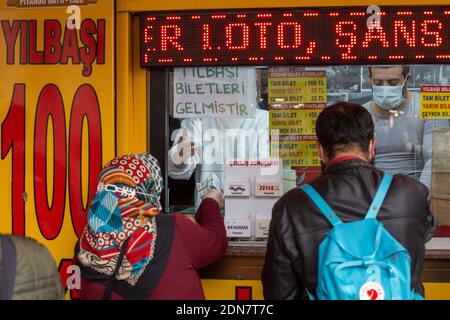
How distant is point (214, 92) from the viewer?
12.2 ft

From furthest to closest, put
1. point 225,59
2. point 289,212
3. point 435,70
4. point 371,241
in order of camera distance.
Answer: point 435,70 → point 225,59 → point 289,212 → point 371,241

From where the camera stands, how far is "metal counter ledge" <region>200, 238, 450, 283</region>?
333cm

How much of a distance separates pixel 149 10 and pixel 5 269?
2186mm

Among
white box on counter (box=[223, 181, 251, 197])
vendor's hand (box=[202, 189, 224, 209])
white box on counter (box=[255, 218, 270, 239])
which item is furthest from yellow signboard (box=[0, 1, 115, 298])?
white box on counter (box=[255, 218, 270, 239])

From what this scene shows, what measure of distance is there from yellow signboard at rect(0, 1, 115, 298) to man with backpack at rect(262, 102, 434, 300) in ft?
5.14

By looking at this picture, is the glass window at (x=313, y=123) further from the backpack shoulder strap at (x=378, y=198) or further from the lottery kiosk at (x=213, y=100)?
the backpack shoulder strap at (x=378, y=198)

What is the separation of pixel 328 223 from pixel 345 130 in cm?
36

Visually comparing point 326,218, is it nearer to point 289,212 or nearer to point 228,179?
point 289,212

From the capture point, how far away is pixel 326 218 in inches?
88.0

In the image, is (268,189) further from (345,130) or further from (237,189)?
(345,130)

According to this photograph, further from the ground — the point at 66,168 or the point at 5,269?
the point at 66,168

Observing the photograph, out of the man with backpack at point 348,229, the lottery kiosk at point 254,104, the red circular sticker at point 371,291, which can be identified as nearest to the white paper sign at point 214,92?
the lottery kiosk at point 254,104
